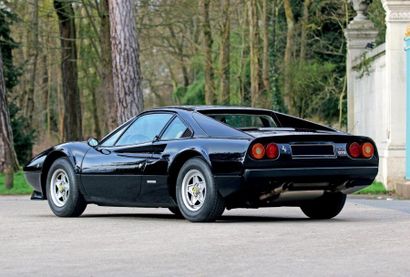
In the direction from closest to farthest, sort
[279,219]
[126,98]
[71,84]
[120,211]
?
[279,219] < [120,211] < [126,98] < [71,84]

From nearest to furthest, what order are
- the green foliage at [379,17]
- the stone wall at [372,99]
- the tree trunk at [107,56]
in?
the stone wall at [372,99]
the green foliage at [379,17]
the tree trunk at [107,56]

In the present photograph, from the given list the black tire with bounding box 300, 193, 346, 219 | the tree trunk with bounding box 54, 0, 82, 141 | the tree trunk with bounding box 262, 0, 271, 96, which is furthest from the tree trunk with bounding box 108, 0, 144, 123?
the tree trunk with bounding box 54, 0, 82, 141

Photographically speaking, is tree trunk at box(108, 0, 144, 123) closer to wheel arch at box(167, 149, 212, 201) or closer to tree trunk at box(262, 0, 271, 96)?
wheel arch at box(167, 149, 212, 201)

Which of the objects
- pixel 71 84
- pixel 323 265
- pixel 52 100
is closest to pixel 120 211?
pixel 323 265

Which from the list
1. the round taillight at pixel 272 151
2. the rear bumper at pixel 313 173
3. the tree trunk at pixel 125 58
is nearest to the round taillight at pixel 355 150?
the rear bumper at pixel 313 173

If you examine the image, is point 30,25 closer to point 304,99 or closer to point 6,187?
point 304,99

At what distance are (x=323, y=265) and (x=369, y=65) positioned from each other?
1778cm

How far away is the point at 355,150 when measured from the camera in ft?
41.8

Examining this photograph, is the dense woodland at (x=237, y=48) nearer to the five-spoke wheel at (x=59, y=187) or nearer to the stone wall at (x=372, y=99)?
the stone wall at (x=372, y=99)

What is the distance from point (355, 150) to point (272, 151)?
1.10 m

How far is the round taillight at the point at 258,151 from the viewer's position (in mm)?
12078

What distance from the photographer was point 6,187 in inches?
936

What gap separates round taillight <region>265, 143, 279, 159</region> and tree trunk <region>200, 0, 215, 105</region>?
29119 mm

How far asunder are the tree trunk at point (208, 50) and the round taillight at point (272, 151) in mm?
29119
